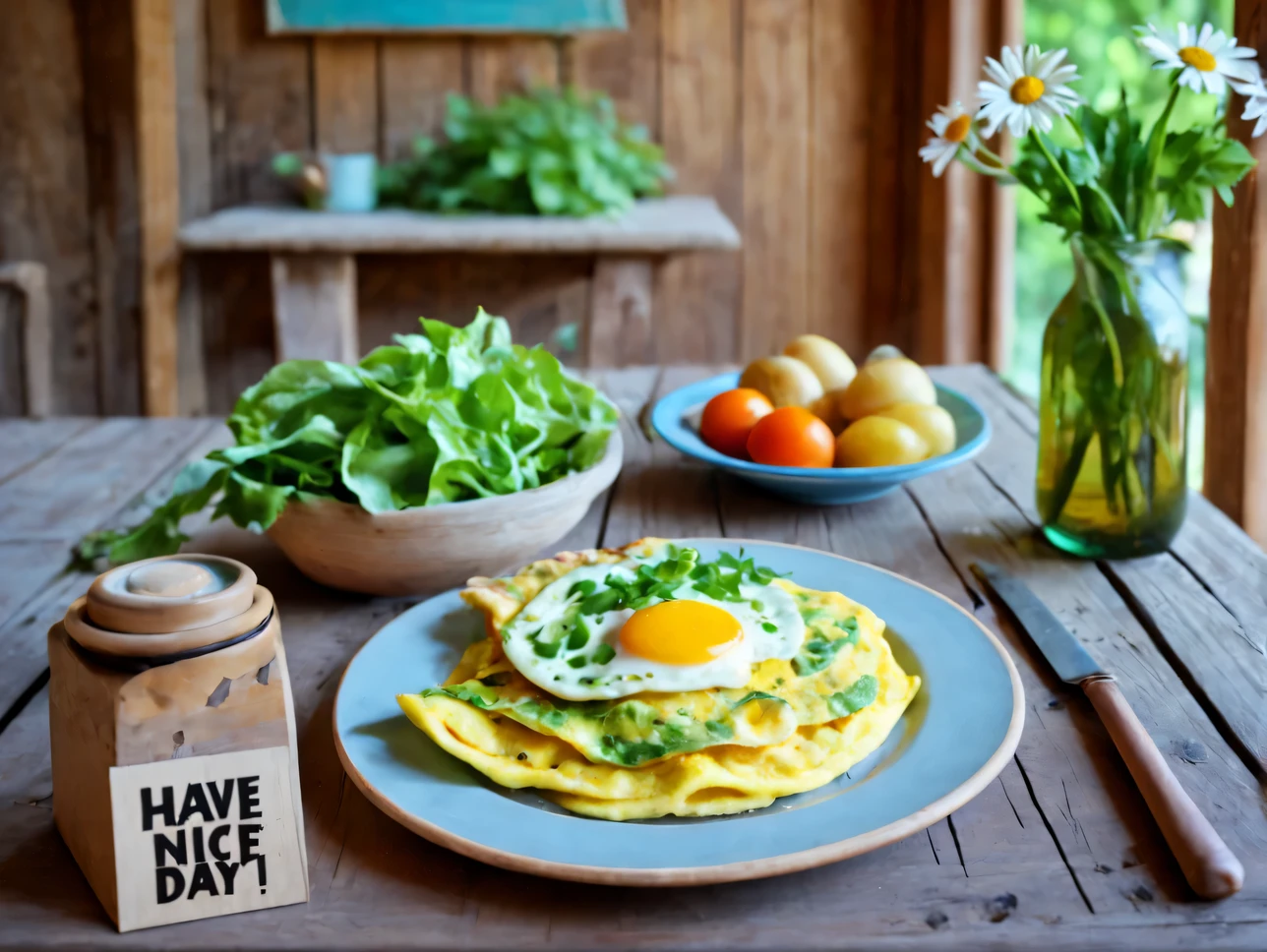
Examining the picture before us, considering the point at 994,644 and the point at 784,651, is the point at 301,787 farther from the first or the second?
the point at 994,644

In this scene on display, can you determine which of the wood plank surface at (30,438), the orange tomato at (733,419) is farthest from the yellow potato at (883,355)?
the wood plank surface at (30,438)

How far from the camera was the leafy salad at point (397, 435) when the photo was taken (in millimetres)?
895

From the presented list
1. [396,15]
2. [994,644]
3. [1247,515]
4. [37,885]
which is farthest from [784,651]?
[396,15]

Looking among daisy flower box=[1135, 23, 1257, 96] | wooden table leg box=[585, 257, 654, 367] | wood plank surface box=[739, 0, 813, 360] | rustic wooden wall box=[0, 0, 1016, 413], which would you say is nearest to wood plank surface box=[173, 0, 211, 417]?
rustic wooden wall box=[0, 0, 1016, 413]

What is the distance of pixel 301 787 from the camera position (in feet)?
2.25

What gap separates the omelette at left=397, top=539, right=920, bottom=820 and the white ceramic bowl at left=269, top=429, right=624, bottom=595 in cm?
10

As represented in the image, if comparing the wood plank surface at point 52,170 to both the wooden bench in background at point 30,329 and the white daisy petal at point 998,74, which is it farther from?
the white daisy petal at point 998,74

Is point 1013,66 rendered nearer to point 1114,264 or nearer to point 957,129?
point 957,129

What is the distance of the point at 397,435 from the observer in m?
0.95

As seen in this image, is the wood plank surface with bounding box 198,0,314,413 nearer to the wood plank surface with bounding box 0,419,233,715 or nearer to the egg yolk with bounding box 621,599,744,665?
the wood plank surface with bounding box 0,419,233,715

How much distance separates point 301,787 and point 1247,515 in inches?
50.5

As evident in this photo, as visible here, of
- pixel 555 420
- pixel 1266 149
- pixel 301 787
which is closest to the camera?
pixel 301 787

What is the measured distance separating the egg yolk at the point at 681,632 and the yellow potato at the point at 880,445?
464 mm

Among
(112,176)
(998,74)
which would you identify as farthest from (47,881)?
(112,176)
